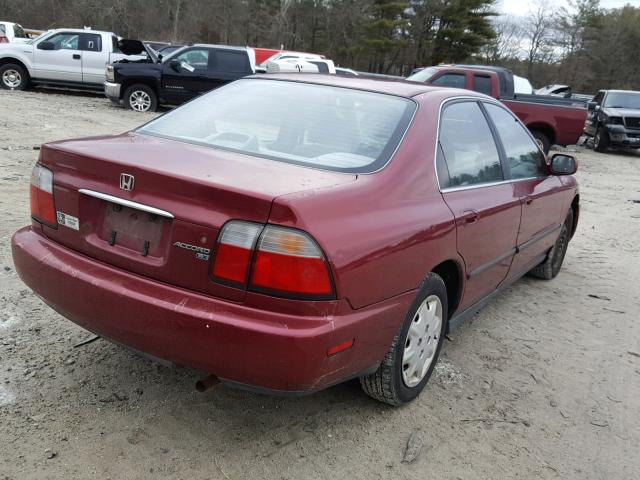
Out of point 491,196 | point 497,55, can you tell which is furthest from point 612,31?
point 491,196

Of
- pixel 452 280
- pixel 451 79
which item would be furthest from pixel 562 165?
pixel 451 79

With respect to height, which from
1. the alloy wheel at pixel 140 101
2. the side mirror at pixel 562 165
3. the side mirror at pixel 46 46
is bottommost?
the alloy wheel at pixel 140 101

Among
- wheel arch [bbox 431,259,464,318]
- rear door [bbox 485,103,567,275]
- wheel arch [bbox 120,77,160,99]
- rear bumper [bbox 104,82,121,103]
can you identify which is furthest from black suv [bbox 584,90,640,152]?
wheel arch [bbox 431,259,464,318]

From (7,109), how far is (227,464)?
37.9 ft

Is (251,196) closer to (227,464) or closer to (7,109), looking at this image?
(227,464)

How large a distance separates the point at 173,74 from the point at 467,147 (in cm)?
1250

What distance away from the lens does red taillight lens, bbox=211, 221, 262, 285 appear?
85.4 inches

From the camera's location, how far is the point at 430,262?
110 inches

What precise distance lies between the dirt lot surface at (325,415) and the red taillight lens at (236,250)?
33.4 inches

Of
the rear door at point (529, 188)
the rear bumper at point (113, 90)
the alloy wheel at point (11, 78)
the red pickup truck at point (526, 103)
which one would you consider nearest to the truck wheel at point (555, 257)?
the rear door at point (529, 188)

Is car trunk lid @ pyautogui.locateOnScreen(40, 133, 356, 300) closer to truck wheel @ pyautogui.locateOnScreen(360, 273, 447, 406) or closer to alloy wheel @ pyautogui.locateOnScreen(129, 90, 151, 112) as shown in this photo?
truck wheel @ pyautogui.locateOnScreen(360, 273, 447, 406)

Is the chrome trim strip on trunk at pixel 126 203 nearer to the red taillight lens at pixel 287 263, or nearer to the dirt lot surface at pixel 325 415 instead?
the red taillight lens at pixel 287 263

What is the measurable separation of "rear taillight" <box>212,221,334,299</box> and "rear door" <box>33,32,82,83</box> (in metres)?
15.3

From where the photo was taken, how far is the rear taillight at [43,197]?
2.69 m
